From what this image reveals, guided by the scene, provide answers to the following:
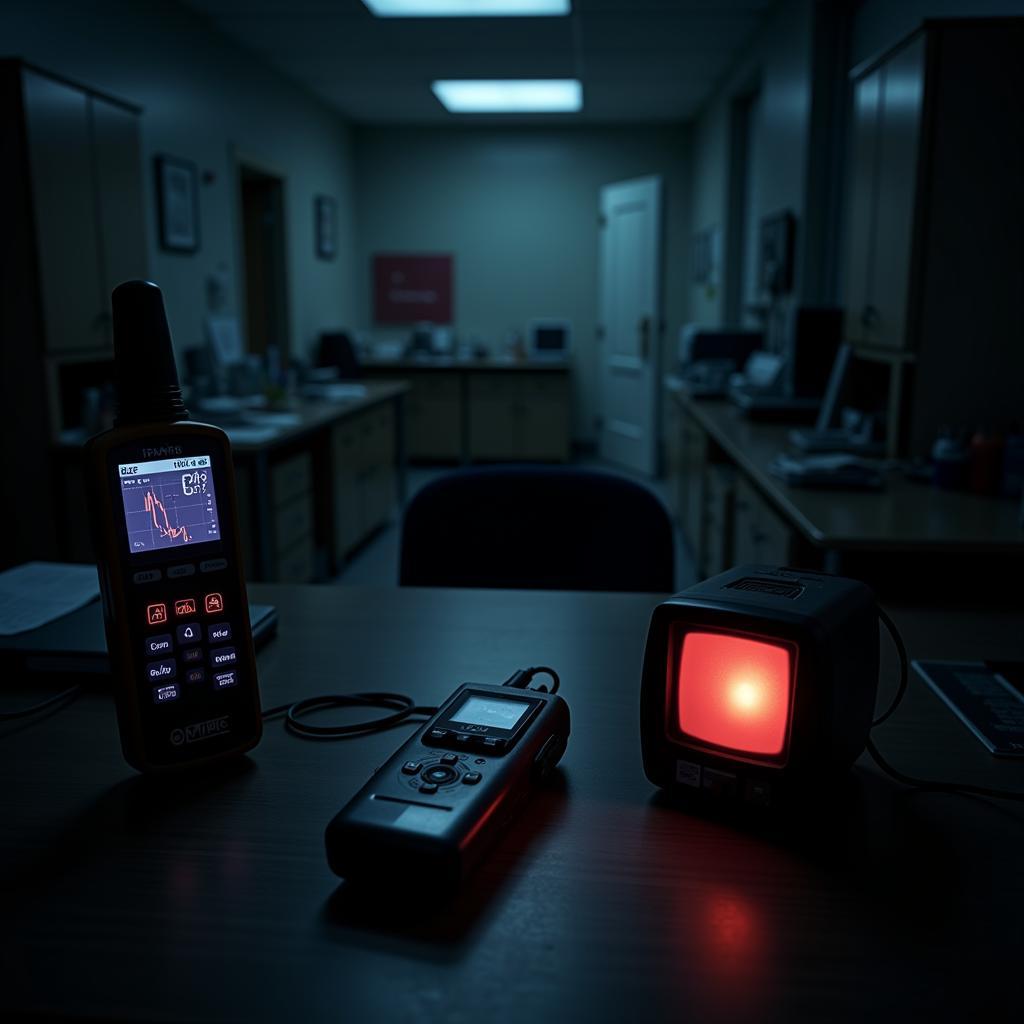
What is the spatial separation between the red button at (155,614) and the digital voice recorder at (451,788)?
23 centimetres

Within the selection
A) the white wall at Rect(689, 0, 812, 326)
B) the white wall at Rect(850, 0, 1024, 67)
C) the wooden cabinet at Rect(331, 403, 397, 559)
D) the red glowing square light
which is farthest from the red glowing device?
the white wall at Rect(689, 0, 812, 326)

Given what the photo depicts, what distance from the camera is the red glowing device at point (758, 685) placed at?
0.67m

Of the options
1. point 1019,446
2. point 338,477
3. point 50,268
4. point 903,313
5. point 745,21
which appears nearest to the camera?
point 1019,446

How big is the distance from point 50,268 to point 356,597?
215 cm

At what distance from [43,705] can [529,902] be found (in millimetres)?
559

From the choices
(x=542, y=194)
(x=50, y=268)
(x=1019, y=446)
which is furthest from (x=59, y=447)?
(x=542, y=194)

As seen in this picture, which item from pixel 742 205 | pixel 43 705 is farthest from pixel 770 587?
pixel 742 205

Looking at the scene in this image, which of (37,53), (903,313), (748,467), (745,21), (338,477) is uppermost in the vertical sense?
(745,21)

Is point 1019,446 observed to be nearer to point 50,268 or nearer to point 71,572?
point 71,572

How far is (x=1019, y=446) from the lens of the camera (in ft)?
7.16

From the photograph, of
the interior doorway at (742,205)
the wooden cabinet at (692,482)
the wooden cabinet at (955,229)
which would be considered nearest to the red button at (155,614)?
the wooden cabinet at (955,229)

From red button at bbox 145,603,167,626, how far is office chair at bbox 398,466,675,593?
2.70 ft

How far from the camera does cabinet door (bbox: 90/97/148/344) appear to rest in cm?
312

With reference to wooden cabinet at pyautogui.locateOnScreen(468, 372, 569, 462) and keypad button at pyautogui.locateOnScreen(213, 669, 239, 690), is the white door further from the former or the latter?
keypad button at pyautogui.locateOnScreen(213, 669, 239, 690)
